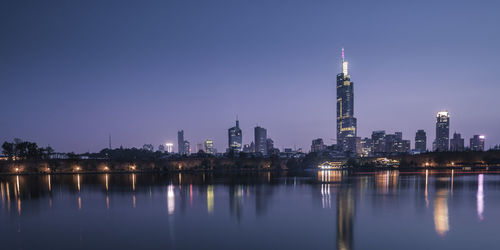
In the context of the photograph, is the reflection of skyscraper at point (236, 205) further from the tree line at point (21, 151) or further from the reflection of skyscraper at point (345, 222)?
the tree line at point (21, 151)

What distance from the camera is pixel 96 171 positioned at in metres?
96.6

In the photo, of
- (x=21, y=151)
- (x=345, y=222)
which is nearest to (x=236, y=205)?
(x=345, y=222)

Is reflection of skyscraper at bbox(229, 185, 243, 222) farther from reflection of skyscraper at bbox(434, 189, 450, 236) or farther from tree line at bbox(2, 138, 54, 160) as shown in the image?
tree line at bbox(2, 138, 54, 160)

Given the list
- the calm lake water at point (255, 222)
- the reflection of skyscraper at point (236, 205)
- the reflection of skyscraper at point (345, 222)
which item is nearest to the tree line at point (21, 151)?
the calm lake water at point (255, 222)

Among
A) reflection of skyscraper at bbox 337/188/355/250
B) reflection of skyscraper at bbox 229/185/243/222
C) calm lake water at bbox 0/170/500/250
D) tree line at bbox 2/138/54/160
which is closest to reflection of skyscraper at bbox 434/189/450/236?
calm lake water at bbox 0/170/500/250

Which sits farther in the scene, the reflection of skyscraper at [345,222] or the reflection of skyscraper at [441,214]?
the reflection of skyscraper at [441,214]

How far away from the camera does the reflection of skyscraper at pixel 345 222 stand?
19.0m

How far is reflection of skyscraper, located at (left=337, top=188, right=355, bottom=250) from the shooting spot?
19.0m

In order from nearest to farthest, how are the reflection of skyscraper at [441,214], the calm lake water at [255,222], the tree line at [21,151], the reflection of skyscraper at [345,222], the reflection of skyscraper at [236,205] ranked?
1. the reflection of skyscraper at [345,222]
2. the calm lake water at [255,222]
3. the reflection of skyscraper at [441,214]
4. the reflection of skyscraper at [236,205]
5. the tree line at [21,151]

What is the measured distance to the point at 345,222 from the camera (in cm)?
2422

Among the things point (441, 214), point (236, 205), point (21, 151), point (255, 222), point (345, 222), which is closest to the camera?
point (345, 222)

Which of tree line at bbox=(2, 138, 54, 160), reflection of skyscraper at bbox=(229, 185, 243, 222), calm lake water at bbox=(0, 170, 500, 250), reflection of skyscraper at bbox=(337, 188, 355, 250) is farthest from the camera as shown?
tree line at bbox=(2, 138, 54, 160)

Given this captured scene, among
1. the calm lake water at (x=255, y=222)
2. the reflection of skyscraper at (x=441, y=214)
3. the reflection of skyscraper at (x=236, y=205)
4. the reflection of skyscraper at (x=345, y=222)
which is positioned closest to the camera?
the reflection of skyscraper at (x=345, y=222)

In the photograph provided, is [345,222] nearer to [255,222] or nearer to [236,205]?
[255,222]
